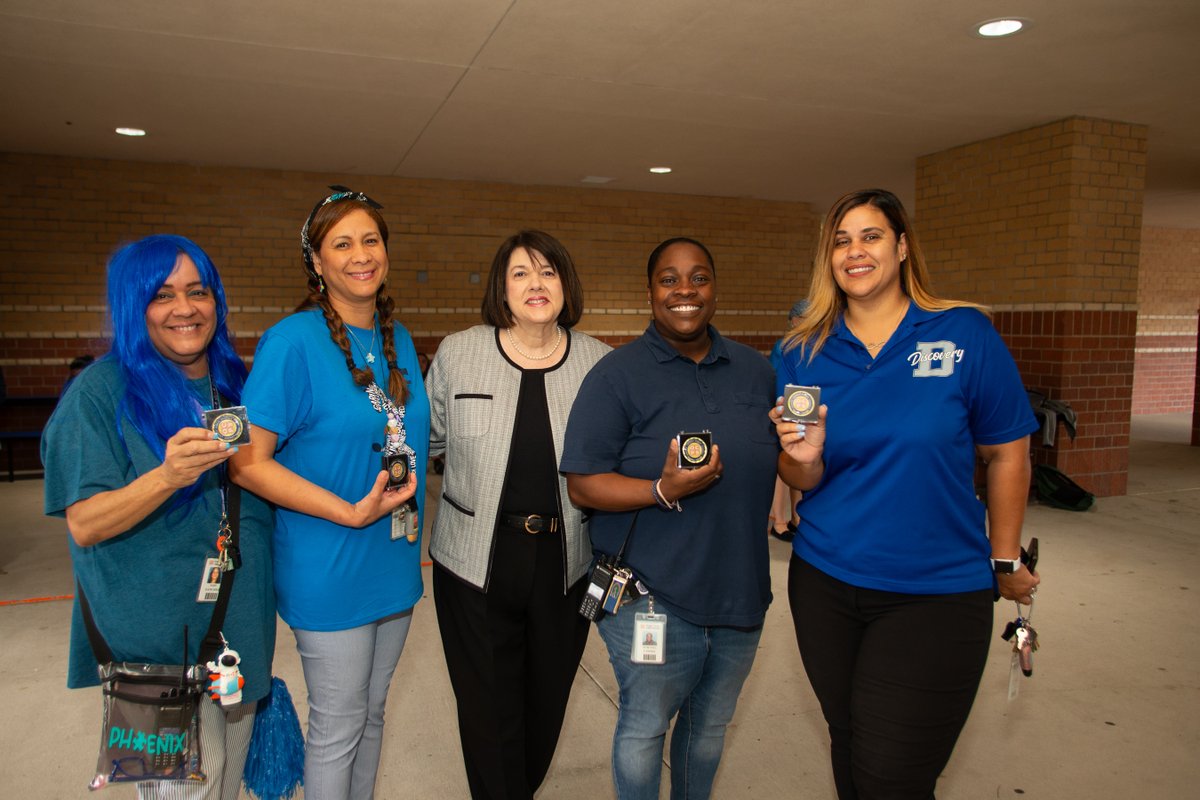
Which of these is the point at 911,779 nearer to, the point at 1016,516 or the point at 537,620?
the point at 1016,516

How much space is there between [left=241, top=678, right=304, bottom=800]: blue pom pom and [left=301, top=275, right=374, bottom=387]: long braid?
2.51ft

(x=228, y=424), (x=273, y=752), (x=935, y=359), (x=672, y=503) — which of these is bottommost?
(x=273, y=752)

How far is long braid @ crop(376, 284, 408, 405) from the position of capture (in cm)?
187

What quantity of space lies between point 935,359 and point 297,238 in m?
8.69

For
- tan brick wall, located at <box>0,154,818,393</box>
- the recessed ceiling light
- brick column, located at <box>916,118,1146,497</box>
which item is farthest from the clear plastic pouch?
tan brick wall, located at <box>0,154,818,393</box>

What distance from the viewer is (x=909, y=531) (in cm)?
165

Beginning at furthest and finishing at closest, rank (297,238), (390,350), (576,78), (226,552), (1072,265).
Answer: (297,238) < (1072,265) < (576,78) < (390,350) < (226,552)

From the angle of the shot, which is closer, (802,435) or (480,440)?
(802,435)

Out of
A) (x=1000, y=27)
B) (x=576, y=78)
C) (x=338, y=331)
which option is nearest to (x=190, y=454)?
(x=338, y=331)

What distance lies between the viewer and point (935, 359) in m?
1.67

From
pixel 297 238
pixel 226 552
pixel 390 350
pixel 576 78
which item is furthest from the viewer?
pixel 297 238

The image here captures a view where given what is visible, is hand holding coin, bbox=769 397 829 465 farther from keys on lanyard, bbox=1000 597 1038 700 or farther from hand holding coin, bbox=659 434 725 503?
keys on lanyard, bbox=1000 597 1038 700

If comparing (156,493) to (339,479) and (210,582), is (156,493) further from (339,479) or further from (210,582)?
(339,479)

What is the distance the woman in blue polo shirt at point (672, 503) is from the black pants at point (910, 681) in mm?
287
